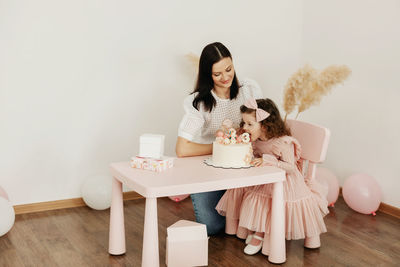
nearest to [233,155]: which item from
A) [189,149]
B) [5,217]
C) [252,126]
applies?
[252,126]

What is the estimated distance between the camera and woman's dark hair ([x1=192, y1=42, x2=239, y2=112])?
2629 millimetres

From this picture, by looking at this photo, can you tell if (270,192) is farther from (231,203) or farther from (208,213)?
(208,213)

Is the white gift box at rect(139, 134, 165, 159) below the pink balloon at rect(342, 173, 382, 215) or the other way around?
the other way around

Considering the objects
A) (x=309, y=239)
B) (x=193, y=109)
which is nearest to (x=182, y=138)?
(x=193, y=109)

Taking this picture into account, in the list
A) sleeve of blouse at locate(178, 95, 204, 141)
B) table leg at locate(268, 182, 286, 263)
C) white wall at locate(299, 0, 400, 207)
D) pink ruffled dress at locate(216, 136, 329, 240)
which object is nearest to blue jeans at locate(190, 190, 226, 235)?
pink ruffled dress at locate(216, 136, 329, 240)

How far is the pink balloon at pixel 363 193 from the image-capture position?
310 centimetres

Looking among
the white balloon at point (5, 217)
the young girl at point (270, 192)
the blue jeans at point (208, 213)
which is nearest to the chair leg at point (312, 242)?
the young girl at point (270, 192)

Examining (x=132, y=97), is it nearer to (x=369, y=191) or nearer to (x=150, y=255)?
(x=150, y=255)

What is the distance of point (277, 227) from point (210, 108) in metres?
0.90

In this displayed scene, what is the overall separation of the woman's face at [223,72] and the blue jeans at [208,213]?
751 millimetres

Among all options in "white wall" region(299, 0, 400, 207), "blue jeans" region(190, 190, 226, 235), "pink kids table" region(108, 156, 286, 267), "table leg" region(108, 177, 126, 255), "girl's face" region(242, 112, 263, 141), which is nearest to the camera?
"pink kids table" region(108, 156, 286, 267)

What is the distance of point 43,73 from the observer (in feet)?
9.94

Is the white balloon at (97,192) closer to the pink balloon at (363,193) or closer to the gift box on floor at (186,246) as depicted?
the gift box on floor at (186,246)

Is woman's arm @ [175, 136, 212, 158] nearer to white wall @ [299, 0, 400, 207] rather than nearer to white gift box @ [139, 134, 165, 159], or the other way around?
white gift box @ [139, 134, 165, 159]
